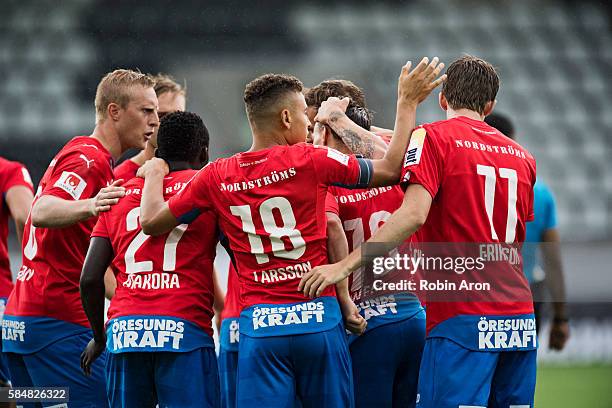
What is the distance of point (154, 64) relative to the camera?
15.3m

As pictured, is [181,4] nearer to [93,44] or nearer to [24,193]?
[93,44]

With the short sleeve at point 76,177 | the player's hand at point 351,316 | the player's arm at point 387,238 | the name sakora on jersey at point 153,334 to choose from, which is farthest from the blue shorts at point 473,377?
the short sleeve at point 76,177

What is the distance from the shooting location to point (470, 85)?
13.9 ft

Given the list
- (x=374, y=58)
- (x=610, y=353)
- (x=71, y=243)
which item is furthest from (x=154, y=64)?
(x=71, y=243)

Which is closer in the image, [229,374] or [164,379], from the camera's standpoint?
[164,379]

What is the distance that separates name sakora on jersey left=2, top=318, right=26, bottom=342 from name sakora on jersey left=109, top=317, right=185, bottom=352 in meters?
1.08

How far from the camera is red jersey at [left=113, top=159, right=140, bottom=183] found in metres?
5.64

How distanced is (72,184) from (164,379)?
1.28 meters

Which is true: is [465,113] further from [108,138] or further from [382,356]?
[108,138]

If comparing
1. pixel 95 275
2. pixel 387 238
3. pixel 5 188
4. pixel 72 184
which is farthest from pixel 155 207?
pixel 5 188

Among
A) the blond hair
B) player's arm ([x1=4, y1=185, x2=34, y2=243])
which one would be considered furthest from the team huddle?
player's arm ([x1=4, y1=185, x2=34, y2=243])

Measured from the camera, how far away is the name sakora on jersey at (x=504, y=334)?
4.02 meters

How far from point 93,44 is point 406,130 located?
12.8 meters

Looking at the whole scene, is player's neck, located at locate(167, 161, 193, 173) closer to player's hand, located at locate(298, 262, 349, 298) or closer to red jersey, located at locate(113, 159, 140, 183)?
player's hand, located at locate(298, 262, 349, 298)
